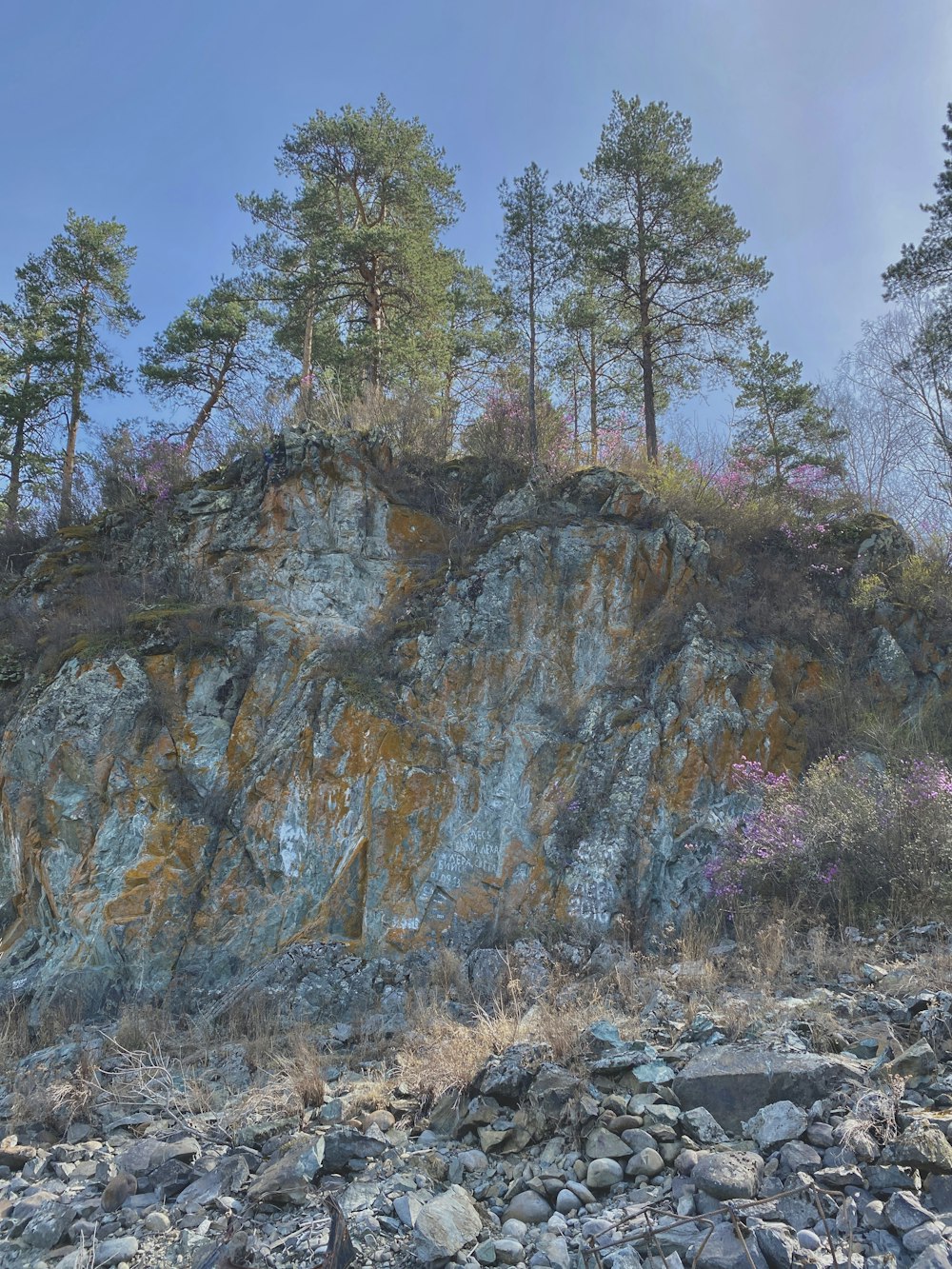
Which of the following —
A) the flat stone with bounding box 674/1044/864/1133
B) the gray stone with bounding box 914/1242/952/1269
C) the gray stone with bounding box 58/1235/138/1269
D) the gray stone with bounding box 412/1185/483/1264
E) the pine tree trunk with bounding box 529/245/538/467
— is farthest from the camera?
the pine tree trunk with bounding box 529/245/538/467

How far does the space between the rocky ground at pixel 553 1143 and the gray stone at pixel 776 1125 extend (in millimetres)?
11

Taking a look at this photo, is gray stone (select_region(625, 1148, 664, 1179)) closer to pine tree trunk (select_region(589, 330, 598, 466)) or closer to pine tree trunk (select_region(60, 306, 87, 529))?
pine tree trunk (select_region(589, 330, 598, 466))

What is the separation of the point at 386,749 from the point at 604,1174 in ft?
20.5

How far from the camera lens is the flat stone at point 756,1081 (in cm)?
387

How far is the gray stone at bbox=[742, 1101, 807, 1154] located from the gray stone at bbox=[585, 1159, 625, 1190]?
0.72 m

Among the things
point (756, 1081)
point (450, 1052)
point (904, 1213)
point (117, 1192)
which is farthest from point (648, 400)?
point (117, 1192)

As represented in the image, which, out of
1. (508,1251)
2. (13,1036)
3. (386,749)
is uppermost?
(386,749)

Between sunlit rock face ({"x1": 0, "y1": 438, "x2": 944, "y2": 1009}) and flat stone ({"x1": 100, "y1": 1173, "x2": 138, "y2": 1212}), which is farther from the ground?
sunlit rock face ({"x1": 0, "y1": 438, "x2": 944, "y2": 1009})

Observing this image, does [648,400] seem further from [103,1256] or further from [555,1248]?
[103,1256]

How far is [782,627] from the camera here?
431 inches

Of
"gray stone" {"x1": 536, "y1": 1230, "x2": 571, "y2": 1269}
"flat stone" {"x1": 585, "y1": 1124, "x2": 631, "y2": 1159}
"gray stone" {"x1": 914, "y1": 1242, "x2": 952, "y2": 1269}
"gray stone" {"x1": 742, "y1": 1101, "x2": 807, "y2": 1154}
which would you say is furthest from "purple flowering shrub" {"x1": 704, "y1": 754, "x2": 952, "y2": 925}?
"gray stone" {"x1": 536, "y1": 1230, "x2": 571, "y2": 1269}

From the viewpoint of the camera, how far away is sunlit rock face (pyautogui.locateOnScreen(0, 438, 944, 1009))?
858cm

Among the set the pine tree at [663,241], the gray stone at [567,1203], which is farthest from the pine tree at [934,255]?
the gray stone at [567,1203]

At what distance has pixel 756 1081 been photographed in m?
3.94
